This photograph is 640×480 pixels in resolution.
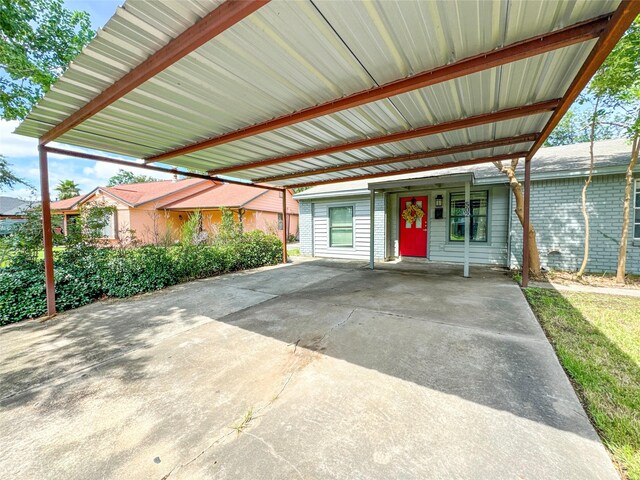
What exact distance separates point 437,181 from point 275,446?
649 cm

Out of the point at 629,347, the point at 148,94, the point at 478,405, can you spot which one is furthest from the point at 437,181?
the point at 148,94

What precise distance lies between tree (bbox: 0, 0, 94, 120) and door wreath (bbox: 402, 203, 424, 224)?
988 cm

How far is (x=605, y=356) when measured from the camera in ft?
8.82

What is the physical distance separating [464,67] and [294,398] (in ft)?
10.9

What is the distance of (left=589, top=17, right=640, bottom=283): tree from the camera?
4641mm

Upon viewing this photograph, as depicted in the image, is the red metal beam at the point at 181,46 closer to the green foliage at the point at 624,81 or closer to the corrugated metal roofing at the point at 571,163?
the green foliage at the point at 624,81

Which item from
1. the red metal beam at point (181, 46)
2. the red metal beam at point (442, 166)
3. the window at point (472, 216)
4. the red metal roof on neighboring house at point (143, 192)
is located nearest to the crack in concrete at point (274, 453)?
the red metal beam at point (181, 46)

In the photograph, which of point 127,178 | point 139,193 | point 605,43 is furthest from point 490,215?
point 127,178

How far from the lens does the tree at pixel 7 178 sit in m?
5.52

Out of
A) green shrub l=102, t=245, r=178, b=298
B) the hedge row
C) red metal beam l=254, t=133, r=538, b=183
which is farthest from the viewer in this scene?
green shrub l=102, t=245, r=178, b=298

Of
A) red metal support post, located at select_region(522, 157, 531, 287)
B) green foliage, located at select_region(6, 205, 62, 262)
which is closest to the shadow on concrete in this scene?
red metal support post, located at select_region(522, 157, 531, 287)

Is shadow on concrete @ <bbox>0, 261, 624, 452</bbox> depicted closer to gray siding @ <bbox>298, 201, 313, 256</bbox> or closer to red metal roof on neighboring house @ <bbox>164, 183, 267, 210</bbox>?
gray siding @ <bbox>298, 201, 313, 256</bbox>

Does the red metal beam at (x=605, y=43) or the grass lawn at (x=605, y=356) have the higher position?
the red metal beam at (x=605, y=43)

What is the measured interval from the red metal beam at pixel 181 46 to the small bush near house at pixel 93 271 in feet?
9.87
